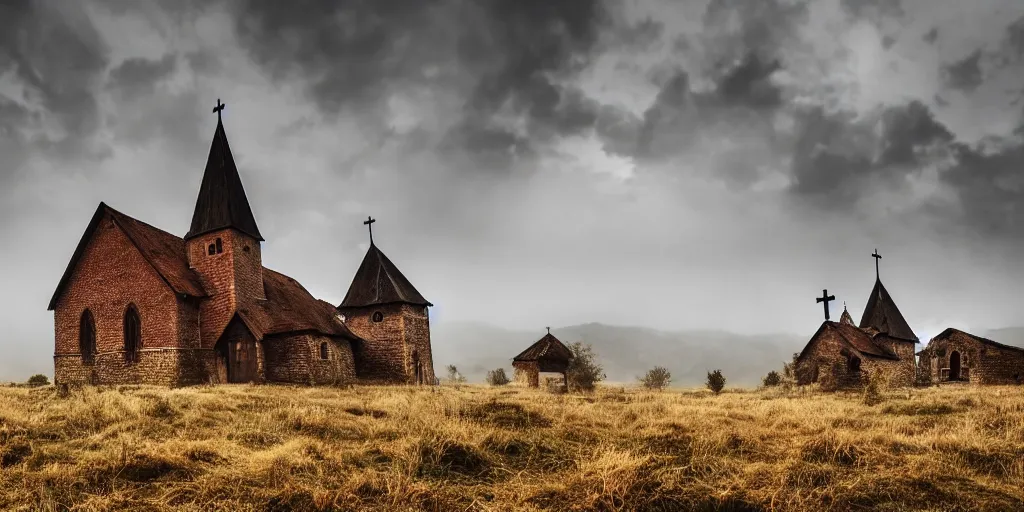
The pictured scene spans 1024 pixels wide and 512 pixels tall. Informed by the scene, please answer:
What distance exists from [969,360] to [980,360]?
887 millimetres

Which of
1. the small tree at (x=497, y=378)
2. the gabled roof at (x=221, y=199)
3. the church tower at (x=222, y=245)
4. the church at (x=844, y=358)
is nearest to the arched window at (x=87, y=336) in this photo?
the church tower at (x=222, y=245)

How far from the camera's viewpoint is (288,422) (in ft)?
42.2

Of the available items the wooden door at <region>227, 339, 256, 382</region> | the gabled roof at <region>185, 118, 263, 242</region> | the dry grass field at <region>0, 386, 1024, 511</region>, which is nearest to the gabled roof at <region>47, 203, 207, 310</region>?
the gabled roof at <region>185, 118, 263, 242</region>

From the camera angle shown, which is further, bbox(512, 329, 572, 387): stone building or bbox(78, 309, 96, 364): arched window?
bbox(512, 329, 572, 387): stone building

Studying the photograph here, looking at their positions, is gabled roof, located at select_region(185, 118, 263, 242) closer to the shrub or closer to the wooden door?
the wooden door

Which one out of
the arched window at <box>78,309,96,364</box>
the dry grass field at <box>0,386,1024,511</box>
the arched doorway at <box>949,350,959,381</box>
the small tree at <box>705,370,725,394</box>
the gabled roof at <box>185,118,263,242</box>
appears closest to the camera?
the dry grass field at <box>0,386,1024,511</box>

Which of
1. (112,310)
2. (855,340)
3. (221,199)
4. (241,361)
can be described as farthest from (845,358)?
(112,310)

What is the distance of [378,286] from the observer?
130 feet

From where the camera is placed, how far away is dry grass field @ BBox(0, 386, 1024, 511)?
7.87 meters

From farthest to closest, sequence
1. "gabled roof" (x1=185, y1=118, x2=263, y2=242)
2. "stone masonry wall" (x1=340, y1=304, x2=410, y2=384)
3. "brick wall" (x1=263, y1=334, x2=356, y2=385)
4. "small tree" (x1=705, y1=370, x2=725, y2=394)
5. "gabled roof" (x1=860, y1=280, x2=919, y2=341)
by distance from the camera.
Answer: "gabled roof" (x1=860, y1=280, x2=919, y2=341) < "stone masonry wall" (x1=340, y1=304, x2=410, y2=384) < "gabled roof" (x1=185, y1=118, x2=263, y2=242) < "brick wall" (x1=263, y1=334, x2=356, y2=385) < "small tree" (x1=705, y1=370, x2=725, y2=394)

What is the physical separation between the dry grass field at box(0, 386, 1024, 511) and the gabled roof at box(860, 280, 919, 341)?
3759cm

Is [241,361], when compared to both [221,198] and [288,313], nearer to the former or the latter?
[288,313]

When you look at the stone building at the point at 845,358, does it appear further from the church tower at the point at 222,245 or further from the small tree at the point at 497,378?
the church tower at the point at 222,245

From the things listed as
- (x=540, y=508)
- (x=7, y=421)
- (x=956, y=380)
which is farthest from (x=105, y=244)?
(x=956, y=380)
